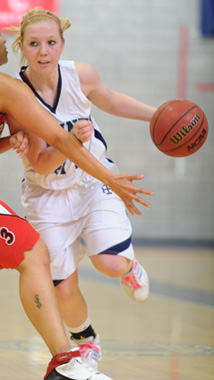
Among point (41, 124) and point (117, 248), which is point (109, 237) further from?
point (41, 124)

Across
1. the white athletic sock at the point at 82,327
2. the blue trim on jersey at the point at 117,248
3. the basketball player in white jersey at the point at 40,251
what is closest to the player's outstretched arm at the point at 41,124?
the basketball player in white jersey at the point at 40,251

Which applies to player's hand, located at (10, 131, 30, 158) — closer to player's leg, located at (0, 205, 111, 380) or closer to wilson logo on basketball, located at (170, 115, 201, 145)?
player's leg, located at (0, 205, 111, 380)

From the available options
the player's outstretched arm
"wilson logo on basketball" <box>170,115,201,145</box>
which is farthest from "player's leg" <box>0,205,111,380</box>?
"wilson logo on basketball" <box>170,115,201,145</box>

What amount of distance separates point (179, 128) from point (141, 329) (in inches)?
65.5

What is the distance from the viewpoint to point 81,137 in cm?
258

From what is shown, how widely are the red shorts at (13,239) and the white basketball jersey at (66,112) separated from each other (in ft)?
2.70

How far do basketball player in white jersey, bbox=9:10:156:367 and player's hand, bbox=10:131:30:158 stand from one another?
0.20 metres

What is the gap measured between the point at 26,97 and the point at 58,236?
945mm

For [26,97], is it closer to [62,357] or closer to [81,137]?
[81,137]

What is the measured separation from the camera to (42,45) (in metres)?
3.01

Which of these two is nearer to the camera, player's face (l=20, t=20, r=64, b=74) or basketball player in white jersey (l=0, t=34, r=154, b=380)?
basketball player in white jersey (l=0, t=34, r=154, b=380)

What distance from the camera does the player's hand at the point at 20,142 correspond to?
2830 millimetres

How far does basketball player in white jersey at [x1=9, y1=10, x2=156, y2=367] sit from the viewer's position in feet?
10.5

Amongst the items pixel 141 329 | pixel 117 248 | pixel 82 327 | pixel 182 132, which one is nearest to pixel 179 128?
pixel 182 132
